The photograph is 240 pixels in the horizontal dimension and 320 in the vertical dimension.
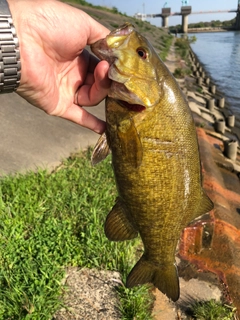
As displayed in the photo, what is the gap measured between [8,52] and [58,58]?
25.3 inches

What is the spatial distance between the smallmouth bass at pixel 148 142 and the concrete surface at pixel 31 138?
140 inches

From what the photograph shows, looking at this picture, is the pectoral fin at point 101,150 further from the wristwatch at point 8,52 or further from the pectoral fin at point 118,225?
the wristwatch at point 8,52

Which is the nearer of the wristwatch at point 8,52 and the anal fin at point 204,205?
the wristwatch at point 8,52

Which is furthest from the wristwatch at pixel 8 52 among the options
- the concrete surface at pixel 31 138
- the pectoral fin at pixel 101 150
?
the concrete surface at pixel 31 138

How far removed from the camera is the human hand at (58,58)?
8.78ft

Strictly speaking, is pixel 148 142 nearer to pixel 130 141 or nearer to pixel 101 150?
pixel 130 141

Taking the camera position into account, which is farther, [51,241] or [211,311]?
[51,241]

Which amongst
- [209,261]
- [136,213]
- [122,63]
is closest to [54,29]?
[122,63]

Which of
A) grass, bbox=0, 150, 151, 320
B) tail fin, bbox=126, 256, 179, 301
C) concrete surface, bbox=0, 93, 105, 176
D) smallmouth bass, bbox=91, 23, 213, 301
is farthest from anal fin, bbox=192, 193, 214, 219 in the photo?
concrete surface, bbox=0, 93, 105, 176

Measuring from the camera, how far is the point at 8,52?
96.0 inches

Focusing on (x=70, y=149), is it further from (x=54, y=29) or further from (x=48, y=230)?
(x=54, y=29)

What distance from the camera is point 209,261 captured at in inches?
194

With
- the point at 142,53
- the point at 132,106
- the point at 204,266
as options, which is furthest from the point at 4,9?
the point at 204,266

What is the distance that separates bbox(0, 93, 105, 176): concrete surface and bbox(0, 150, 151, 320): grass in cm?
47
